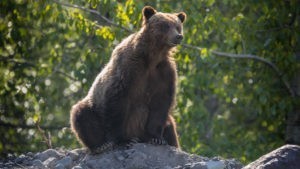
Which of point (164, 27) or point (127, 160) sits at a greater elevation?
point (164, 27)

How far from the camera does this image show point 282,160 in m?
6.20

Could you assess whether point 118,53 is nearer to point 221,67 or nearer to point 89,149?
point 89,149

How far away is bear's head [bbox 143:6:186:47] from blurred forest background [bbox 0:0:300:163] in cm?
136

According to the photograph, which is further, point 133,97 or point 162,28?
point 162,28

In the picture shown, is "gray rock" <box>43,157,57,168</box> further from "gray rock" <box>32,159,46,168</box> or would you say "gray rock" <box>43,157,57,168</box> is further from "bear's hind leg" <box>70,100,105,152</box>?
"bear's hind leg" <box>70,100,105,152</box>

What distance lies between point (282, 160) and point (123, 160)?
1962 millimetres

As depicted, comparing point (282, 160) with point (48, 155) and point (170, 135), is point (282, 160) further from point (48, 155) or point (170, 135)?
point (48, 155)

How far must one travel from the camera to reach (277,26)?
12.3 meters

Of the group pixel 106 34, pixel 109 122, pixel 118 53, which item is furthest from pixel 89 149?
pixel 106 34

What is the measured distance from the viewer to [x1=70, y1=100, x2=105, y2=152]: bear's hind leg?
8.25 meters

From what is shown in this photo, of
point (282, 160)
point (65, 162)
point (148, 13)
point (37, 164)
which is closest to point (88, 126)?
point (65, 162)

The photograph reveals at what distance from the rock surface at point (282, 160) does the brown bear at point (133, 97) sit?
2.17 m

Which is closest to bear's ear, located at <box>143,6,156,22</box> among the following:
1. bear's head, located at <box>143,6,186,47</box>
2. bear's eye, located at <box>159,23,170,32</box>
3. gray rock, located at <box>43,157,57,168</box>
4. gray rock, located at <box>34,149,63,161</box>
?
bear's head, located at <box>143,6,186,47</box>

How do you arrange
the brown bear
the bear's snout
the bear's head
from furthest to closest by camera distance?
the bear's head
the bear's snout
the brown bear
